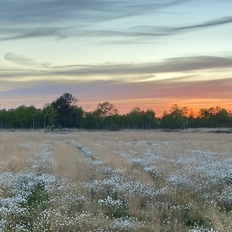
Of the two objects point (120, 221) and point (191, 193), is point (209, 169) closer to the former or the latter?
point (191, 193)

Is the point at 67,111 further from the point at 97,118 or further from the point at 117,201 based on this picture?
the point at 117,201

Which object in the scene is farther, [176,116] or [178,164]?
[176,116]

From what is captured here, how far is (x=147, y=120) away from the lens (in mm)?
151250

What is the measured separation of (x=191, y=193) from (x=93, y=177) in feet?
16.1

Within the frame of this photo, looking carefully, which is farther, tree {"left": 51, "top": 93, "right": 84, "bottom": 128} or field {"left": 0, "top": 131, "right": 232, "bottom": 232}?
tree {"left": 51, "top": 93, "right": 84, "bottom": 128}

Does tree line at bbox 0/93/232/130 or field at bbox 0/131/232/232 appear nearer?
field at bbox 0/131/232/232

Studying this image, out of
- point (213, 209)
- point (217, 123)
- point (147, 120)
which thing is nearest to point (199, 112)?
point (217, 123)

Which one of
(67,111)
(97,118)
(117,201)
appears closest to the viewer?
(117,201)

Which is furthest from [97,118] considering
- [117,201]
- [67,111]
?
[117,201]

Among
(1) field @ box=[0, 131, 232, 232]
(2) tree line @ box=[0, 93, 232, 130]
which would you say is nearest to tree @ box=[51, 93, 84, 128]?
(2) tree line @ box=[0, 93, 232, 130]

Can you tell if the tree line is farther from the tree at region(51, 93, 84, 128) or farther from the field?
the field

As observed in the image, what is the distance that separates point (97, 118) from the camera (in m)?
144

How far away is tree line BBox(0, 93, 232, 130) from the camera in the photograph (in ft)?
402

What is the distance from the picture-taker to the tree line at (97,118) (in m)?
123
